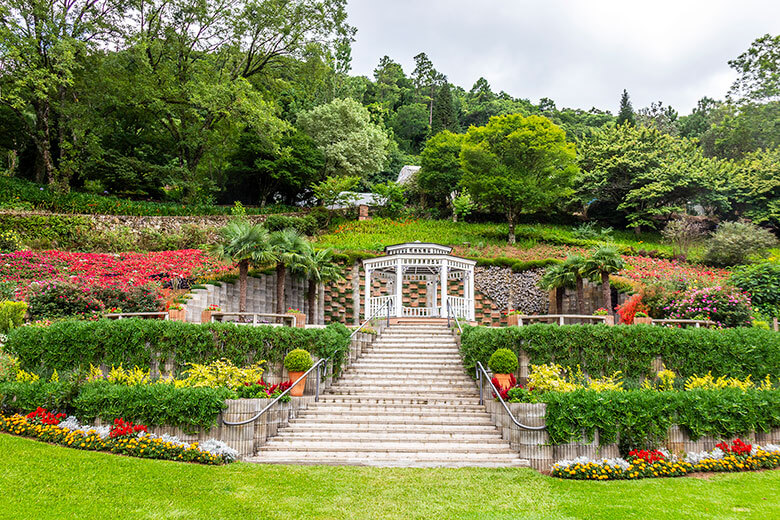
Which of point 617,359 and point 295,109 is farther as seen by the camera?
point 295,109

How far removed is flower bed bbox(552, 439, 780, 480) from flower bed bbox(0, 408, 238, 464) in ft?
16.6

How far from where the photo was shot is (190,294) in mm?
14047

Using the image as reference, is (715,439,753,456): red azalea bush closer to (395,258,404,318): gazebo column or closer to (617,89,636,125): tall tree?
(395,258,404,318): gazebo column

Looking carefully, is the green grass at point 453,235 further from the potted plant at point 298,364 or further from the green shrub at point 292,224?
the potted plant at point 298,364

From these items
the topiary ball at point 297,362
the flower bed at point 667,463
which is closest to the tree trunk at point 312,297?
the topiary ball at point 297,362

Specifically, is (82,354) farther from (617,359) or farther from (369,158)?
(369,158)

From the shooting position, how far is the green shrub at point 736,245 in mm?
20375

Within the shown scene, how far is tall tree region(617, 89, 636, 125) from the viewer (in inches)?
1635

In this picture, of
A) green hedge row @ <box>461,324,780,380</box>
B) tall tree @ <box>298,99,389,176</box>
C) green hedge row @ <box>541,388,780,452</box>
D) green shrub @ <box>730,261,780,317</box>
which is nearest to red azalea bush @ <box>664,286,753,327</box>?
green shrub @ <box>730,261,780,317</box>

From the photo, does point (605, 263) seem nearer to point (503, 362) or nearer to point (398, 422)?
point (503, 362)

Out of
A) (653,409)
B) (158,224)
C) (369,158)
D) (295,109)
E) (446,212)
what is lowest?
(653,409)

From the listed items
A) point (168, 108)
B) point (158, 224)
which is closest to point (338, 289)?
point (158, 224)

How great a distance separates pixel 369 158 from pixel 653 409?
28.4 m

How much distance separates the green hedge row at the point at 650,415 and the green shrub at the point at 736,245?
1495 centimetres
